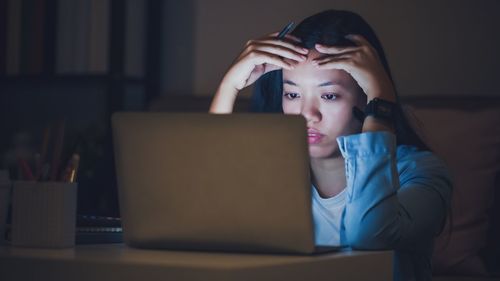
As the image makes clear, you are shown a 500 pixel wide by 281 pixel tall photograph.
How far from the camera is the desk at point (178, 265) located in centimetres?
108

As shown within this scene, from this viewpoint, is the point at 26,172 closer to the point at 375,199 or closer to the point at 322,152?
the point at 375,199

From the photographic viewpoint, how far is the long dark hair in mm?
2002

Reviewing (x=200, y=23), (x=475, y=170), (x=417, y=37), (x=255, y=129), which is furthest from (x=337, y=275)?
(x=200, y=23)

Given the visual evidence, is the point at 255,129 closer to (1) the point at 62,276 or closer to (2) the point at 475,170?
(1) the point at 62,276

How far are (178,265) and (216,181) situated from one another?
15 centimetres

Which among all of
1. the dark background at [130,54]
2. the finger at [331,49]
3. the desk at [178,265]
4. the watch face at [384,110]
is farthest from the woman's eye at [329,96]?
the dark background at [130,54]

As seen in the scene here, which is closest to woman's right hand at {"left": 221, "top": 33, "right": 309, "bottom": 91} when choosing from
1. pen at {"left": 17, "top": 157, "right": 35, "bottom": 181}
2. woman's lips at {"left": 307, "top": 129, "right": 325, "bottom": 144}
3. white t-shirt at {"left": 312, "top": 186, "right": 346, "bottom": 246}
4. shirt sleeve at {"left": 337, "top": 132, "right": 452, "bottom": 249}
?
woman's lips at {"left": 307, "top": 129, "right": 325, "bottom": 144}

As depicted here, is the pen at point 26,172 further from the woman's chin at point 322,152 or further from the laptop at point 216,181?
the woman's chin at point 322,152

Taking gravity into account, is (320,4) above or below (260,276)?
above

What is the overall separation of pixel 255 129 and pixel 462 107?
4.45ft

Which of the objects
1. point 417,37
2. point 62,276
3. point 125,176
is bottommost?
point 62,276

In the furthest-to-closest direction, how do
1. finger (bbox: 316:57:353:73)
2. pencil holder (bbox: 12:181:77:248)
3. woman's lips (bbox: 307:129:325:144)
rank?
woman's lips (bbox: 307:129:325:144), finger (bbox: 316:57:353:73), pencil holder (bbox: 12:181:77:248)

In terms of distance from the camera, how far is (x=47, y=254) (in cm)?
123

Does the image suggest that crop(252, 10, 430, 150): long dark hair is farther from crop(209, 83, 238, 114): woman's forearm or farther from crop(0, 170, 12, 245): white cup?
crop(0, 170, 12, 245): white cup
